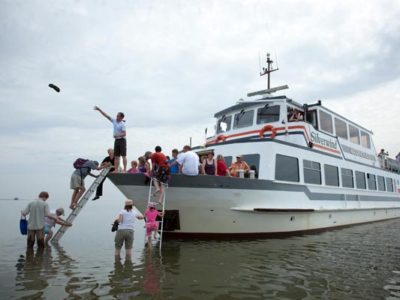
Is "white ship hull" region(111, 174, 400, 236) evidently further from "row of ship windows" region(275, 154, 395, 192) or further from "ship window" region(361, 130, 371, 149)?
"ship window" region(361, 130, 371, 149)

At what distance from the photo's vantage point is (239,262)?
23.0 feet

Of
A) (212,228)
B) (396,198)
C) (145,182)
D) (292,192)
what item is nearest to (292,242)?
(292,192)

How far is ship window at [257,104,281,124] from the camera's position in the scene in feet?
40.5

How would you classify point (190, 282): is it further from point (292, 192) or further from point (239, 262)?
point (292, 192)

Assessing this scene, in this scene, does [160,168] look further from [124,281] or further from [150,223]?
[124,281]

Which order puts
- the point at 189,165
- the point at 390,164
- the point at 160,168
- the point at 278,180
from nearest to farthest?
the point at 160,168 → the point at 189,165 → the point at 278,180 → the point at 390,164

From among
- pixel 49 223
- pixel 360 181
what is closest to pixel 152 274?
pixel 49 223

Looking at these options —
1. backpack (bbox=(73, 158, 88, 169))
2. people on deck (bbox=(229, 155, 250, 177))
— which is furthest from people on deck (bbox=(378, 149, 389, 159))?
backpack (bbox=(73, 158, 88, 169))

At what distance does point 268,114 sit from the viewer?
12.4 m

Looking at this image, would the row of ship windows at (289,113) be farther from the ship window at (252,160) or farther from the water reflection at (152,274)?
the water reflection at (152,274)

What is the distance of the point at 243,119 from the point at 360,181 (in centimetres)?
718

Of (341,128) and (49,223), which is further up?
(341,128)

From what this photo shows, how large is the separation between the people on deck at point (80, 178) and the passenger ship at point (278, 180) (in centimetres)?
74

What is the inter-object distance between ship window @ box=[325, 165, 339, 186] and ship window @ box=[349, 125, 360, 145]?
2794 mm
